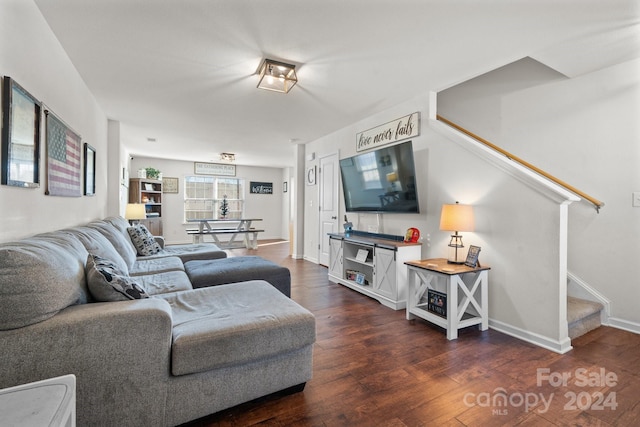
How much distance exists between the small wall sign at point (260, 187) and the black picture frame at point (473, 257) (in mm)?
7388

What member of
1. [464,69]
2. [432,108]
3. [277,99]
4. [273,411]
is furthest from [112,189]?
[464,69]

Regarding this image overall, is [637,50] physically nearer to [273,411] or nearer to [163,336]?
[273,411]

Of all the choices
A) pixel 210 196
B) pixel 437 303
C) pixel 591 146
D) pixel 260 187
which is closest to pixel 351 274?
pixel 437 303

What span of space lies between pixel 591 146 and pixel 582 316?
1588 mm

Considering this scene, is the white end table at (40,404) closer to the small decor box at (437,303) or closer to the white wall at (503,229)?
the small decor box at (437,303)

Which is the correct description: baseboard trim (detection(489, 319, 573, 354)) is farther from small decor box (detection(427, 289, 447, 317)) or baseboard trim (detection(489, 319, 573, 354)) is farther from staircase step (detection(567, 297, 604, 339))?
small decor box (detection(427, 289, 447, 317))

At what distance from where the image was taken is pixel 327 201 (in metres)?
5.17

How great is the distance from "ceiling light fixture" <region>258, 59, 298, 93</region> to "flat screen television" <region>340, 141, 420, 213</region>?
4.61ft

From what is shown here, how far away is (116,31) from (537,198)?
352 cm

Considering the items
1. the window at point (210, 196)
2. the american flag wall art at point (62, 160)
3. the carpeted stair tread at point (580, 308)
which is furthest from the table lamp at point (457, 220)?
the window at point (210, 196)

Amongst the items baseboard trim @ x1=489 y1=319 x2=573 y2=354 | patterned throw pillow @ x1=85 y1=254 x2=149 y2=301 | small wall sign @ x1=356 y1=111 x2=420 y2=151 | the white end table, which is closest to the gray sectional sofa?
patterned throw pillow @ x1=85 y1=254 x2=149 y2=301

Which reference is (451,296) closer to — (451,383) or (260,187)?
(451,383)

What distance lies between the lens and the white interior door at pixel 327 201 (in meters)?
4.94

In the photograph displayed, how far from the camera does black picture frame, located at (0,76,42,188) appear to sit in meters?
1.50
